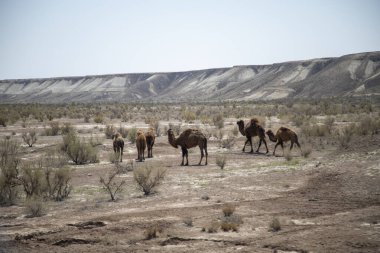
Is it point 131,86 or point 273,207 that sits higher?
point 131,86

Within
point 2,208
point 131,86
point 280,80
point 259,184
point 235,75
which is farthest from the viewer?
point 131,86

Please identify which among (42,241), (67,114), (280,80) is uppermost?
(280,80)

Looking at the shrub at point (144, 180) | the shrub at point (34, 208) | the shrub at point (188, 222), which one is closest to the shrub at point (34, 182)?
the shrub at point (34, 208)

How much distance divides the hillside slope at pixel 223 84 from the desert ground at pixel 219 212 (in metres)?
79.5

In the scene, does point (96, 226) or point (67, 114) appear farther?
point (67, 114)

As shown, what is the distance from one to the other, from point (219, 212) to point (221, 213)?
110 millimetres

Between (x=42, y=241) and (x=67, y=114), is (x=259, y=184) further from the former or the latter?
(x=67, y=114)

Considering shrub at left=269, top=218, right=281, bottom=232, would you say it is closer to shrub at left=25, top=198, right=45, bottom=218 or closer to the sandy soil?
the sandy soil

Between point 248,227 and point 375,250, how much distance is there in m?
2.71

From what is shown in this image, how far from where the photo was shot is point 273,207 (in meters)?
11.1

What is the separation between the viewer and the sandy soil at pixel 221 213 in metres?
8.53

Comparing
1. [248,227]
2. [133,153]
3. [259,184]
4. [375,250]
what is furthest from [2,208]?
[133,153]

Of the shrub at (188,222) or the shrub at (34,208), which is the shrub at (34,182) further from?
the shrub at (188,222)

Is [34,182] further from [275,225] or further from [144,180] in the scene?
[275,225]
